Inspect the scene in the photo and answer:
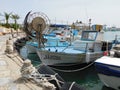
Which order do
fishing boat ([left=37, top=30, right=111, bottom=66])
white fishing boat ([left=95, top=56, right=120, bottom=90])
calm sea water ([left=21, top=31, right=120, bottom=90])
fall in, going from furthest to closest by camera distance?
fishing boat ([left=37, top=30, right=111, bottom=66]), calm sea water ([left=21, top=31, right=120, bottom=90]), white fishing boat ([left=95, top=56, right=120, bottom=90])

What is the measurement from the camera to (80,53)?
40.7ft

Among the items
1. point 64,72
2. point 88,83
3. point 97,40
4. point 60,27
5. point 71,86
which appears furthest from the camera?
point 60,27

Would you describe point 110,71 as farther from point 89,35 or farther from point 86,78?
point 89,35

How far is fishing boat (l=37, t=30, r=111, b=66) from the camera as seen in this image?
12560mm

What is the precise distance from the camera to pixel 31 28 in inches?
593

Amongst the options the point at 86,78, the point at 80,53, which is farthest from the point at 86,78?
the point at 80,53

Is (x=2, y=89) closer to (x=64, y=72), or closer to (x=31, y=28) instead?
(x=64, y=72)


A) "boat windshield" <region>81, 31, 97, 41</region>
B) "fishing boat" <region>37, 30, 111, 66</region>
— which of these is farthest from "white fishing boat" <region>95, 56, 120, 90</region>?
"boat windshield" <region>81, 31, 97, 41</region>

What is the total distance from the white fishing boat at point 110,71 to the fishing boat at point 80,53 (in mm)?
3859

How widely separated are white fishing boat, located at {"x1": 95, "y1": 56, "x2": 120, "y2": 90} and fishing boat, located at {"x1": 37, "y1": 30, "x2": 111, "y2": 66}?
3859 mm

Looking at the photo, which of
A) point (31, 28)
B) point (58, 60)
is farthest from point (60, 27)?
point (58, 60)

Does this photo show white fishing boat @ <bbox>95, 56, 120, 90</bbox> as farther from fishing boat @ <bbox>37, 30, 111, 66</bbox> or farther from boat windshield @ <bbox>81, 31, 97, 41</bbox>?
boat windshield @ <bbox>81, 31, 97, 41</bbox>

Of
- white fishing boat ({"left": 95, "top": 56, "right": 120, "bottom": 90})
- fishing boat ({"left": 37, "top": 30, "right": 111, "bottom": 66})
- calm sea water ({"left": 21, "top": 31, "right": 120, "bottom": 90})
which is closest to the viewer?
white fishing boat ({"left": 95, "top": 56, "right": 120, "bottom": 90})

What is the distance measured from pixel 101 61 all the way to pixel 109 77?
749 mm
